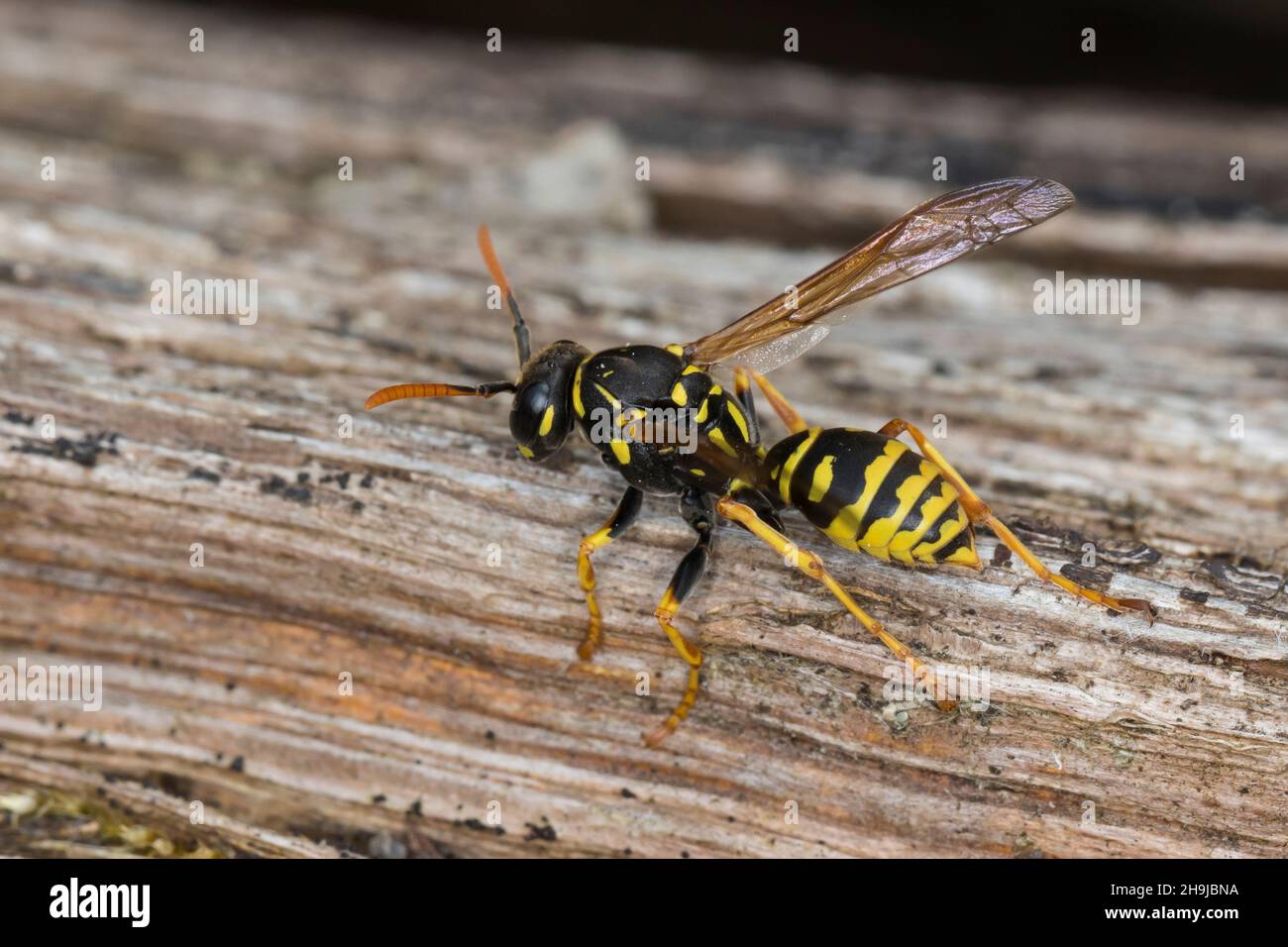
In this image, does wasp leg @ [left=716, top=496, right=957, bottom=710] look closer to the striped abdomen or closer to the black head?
the striped abdomen

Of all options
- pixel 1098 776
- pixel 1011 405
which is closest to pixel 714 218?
pixel 1011 405

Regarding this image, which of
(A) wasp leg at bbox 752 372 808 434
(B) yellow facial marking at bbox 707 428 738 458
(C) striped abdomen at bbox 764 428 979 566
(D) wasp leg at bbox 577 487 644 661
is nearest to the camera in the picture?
(C) striped abdomen at bbox 764 428 979 566

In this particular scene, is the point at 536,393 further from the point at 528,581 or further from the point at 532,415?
the point at 528,581

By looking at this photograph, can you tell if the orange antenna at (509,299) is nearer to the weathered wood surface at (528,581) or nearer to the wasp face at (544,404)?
the wasp face at (544,404)

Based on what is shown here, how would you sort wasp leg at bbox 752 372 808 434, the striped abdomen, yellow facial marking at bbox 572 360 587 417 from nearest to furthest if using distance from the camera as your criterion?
the striped abdomen < yellow facial marking at bbox 572 360 587 417 < wasp leg at bbox 752 372 808 434

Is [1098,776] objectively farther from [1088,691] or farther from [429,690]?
[429,690]

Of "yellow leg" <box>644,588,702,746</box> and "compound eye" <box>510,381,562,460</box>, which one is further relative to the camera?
"compound eye" <box>510,381,562,460</box>

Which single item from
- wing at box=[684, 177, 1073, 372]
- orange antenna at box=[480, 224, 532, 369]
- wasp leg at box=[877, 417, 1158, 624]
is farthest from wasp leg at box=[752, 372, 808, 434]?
orange antenna at box=[480, 224, 532, 369]

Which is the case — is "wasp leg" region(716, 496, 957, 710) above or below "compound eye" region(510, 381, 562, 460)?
below
